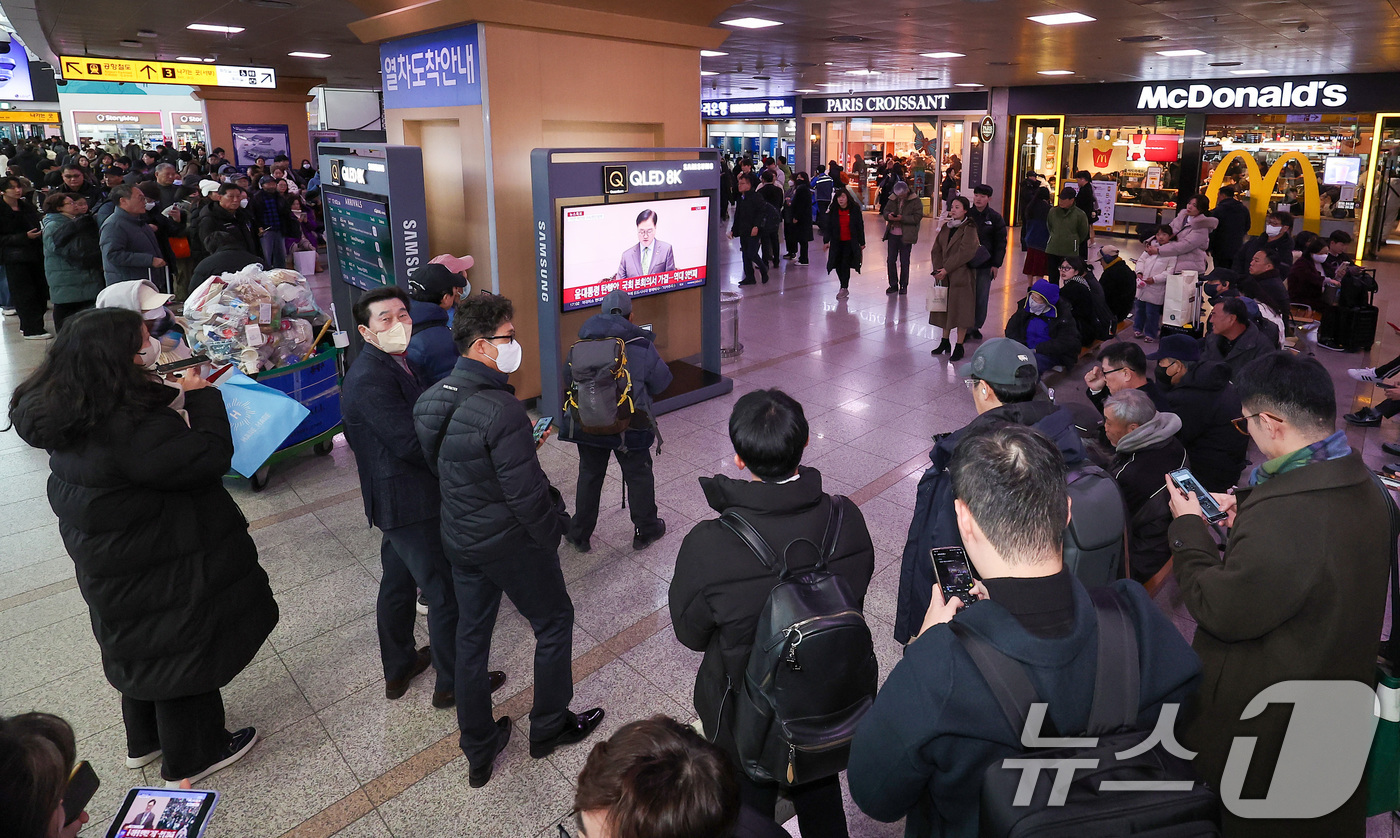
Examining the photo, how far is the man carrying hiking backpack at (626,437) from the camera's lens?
4.36m

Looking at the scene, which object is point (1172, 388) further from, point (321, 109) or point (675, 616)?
point (321, 109)

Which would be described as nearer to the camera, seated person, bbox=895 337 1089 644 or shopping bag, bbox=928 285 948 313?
seated person, bbox=895 337 1089 644

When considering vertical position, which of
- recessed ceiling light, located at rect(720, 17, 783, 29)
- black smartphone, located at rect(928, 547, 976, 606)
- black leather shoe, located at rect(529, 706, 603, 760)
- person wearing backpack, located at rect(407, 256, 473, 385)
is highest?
recessed ceiling light, located at rect(720, 17, 783, 29)

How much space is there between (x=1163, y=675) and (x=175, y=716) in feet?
9.85

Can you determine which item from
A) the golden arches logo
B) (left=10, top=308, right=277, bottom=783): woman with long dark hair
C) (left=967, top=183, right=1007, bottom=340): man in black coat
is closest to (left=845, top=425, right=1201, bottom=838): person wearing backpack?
(left=10, top=308, right=277, bottom=783): woman with long dark hair

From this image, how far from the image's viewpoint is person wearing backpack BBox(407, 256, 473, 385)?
410 cm

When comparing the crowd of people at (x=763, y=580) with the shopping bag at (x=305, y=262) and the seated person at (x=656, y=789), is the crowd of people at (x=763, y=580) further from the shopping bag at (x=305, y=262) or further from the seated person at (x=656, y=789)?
the shopping bag at (x=305, y=262)

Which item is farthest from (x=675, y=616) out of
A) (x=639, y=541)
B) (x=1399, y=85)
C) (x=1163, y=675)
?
(x=1399, y=85)

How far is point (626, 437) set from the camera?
4438 mm

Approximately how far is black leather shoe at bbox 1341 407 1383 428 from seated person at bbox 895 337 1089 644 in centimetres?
565

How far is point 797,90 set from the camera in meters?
22.6

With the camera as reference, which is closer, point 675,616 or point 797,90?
point 675,616

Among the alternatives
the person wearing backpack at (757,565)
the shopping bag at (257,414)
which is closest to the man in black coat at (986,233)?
the shopping bag at (257,414)

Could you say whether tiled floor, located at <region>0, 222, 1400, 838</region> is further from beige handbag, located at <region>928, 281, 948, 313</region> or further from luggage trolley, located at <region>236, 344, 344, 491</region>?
beige handbag, located at <region>928, 281, 948, 313</region>
